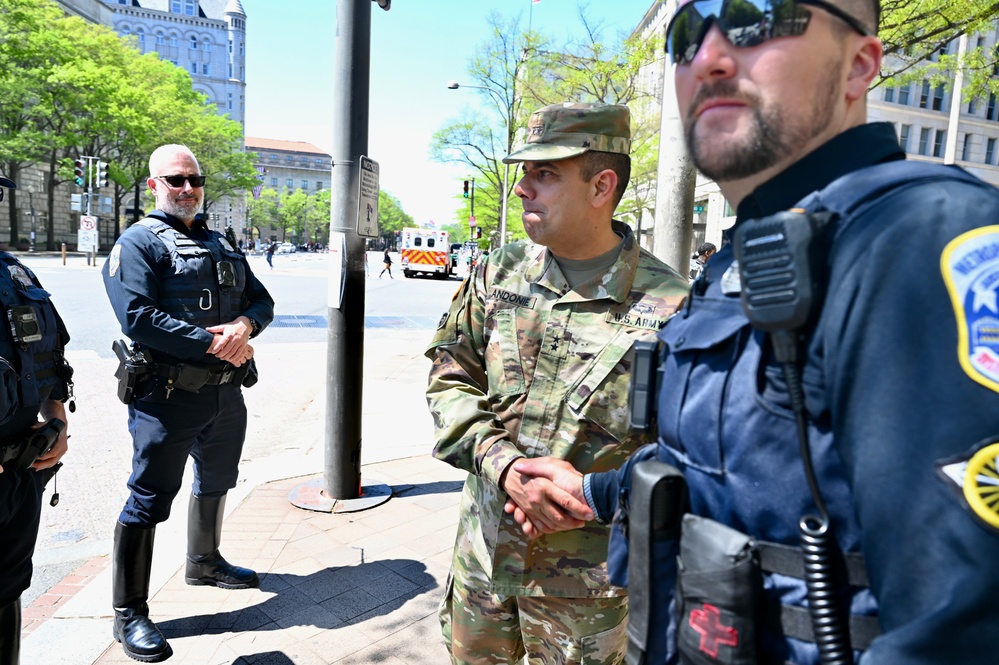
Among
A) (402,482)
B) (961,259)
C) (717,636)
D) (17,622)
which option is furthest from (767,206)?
(402,482)

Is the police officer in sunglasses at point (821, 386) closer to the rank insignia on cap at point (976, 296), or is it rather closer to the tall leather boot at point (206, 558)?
the rank insignia on cap at point (976, 296)

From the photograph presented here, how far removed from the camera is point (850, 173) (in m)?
0.96

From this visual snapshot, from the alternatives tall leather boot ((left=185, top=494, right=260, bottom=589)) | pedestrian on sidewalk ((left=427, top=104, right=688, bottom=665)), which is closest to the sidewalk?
tall leather boot ((left=185, top=494, right=260, bottom=589))

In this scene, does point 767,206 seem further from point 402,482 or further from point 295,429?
point 295,429

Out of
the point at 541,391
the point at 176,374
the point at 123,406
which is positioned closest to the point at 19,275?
the point at 176,374

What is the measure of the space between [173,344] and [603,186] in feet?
6.95

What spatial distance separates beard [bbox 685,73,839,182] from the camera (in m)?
0.99

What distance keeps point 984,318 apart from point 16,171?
151 feet

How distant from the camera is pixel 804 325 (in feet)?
2.86

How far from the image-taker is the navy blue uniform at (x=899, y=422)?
2.34 ft

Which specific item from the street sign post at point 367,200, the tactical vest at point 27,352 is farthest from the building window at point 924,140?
the tactical vest at point 27,352

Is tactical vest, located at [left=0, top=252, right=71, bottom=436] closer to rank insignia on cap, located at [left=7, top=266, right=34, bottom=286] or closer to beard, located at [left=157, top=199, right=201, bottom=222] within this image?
rank insignia on cap, located at [left=7, top=266, right=34, bottom=286]

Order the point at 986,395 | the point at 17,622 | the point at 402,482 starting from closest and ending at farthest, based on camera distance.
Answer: the point at 986,395 → the point at 17,622 → the point at 402,482

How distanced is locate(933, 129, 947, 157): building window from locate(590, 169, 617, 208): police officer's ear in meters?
42.9
